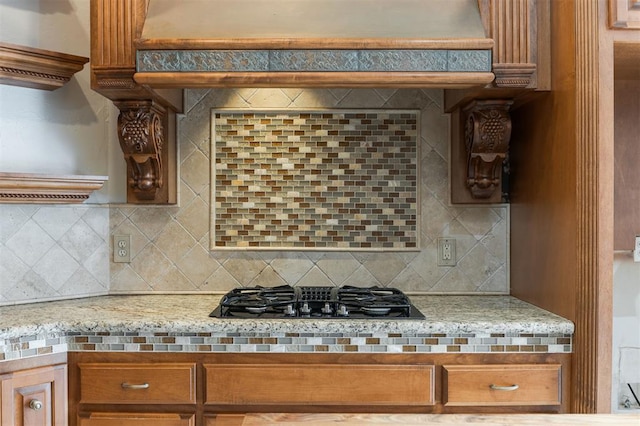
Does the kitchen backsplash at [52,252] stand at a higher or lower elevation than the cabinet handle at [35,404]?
higher

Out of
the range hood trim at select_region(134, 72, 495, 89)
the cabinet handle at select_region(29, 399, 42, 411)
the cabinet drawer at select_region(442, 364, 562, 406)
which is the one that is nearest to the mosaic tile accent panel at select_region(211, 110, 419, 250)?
the range hood trim at select_region(134, 72, 495, 89)

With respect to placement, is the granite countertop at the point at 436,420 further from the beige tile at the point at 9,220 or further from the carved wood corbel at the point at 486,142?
the beige tile at the point at 9,220

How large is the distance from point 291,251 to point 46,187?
40.9 inches

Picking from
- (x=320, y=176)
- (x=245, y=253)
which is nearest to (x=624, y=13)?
(x=320, y=176)

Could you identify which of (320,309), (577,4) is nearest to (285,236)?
(320,309)

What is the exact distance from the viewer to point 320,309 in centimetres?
195

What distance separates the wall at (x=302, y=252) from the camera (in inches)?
93.0

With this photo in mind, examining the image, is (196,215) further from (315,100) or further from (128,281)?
(315,100)

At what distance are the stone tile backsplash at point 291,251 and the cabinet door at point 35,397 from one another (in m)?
0.65

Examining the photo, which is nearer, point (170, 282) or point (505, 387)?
point (505, 387)

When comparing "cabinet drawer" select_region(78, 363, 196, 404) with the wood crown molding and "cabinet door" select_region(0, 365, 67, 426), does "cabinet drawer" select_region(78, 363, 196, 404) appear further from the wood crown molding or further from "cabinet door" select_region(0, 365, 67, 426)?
the wood crown molding

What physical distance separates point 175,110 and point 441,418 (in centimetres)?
181

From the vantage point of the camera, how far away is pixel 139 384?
1.76 m

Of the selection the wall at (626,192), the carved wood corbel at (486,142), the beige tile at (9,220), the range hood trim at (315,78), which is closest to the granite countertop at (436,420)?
the range hood trim at (315,78)
